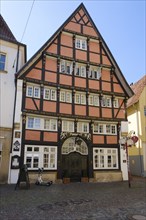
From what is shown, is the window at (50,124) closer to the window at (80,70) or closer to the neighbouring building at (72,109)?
the neighbouring building at (72,109)

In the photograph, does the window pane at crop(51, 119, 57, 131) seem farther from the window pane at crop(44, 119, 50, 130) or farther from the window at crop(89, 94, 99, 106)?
the window at crop(89, 94, 99, 106)

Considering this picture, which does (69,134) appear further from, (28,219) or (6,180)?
(28,219)

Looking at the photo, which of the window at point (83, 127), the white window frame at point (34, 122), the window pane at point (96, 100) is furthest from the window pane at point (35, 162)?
the window pane at point (96, 100)

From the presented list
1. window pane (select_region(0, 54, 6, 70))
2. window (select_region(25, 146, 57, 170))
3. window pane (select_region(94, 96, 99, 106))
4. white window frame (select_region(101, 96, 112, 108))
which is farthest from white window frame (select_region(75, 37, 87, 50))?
window (select_region(25, 146, 57, 170))

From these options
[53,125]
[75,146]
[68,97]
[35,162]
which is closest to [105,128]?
[75,146]

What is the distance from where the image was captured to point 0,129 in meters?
14.9

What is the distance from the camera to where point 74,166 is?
1677 centimetres

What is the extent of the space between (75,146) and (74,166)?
1.56 m

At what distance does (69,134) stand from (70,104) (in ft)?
8.04

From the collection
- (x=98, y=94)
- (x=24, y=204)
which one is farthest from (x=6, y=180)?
(x=98, y=94)

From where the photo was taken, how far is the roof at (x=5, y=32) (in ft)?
54.7

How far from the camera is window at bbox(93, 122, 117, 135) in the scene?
17.9 meters

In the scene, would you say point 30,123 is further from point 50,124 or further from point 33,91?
point 33,91

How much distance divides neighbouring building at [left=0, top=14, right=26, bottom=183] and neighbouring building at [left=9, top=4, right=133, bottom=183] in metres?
0.50
